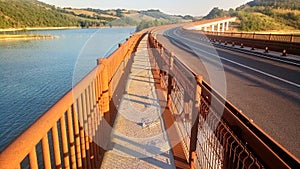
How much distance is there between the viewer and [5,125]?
47.3ft

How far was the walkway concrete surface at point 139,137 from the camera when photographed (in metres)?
4.66

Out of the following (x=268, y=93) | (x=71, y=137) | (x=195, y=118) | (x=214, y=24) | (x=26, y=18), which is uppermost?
(x=26, y=18)

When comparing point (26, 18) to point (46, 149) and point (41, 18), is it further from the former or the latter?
point (46, 149)

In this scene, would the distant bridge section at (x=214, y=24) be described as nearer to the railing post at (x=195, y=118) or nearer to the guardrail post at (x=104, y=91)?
the guardrail post at (x=104, y=91)

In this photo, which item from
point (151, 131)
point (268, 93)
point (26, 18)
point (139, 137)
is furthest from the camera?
point (26, 18)

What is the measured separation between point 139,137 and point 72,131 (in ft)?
9.50

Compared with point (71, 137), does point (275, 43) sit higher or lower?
higher

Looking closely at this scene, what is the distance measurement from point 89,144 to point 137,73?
30.2ft

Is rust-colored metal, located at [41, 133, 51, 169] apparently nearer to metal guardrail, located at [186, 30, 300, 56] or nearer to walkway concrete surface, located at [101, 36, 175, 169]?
walkway concrete surface, located at [101, 36, 175, 169]

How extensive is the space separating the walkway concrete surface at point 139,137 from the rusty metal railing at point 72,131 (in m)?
0.50

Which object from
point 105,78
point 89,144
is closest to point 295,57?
point 105,78

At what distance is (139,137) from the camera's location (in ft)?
18.7

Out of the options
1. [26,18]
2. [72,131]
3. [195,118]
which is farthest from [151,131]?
[26,18]

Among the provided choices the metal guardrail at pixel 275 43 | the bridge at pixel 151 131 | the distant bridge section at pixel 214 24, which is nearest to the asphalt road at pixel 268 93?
the bridge at pixel 151 131
